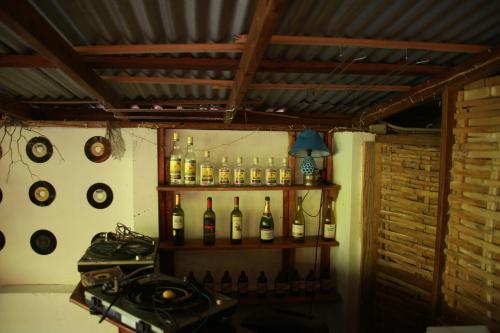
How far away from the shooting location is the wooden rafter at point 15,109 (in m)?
2.10

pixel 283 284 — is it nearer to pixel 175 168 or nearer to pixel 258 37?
pixel 175 168

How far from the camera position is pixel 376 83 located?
199 centimetres

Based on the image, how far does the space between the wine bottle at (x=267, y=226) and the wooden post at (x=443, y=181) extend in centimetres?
111

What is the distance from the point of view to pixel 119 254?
1821mm

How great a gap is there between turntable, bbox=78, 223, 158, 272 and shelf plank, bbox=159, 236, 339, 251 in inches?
10.2

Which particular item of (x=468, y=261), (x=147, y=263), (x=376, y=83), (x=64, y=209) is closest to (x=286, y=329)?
(x=147, y=263)

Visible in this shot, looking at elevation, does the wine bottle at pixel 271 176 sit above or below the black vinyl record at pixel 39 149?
below

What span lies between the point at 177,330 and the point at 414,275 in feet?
5.43

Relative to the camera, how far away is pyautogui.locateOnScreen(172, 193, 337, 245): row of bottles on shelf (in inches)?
93.2

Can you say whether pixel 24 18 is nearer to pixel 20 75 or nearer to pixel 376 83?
pixel 20 75

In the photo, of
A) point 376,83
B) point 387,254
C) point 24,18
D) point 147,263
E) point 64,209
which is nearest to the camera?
point 24,18

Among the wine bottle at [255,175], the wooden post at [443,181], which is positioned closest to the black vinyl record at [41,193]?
the wine bottle at [255,175]

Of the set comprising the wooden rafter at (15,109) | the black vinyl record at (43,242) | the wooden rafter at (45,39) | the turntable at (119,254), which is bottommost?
the black vinyl record at (43,242)

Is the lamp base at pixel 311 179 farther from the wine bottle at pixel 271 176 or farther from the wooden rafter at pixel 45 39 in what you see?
the wooden rafter at pixel 45 39
